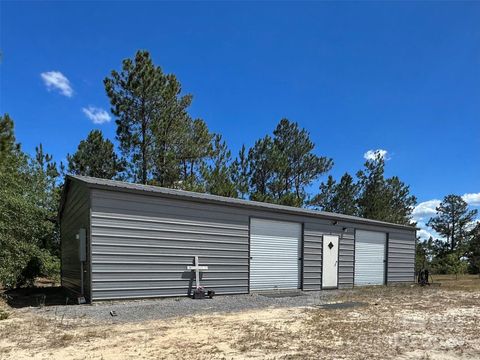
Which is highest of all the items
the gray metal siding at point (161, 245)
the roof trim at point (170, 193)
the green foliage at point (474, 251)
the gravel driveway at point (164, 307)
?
the roof trim at point (170, 193)

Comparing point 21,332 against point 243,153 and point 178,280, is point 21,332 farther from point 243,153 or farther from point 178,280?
point 243,153

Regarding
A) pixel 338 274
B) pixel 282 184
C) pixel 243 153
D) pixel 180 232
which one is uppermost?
pixel 243 153

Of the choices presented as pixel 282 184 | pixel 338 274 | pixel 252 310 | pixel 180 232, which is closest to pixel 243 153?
pixel 282 184

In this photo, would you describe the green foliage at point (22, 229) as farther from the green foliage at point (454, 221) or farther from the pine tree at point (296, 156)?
the green foliage at point (454, 221)

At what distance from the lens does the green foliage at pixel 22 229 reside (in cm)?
1113

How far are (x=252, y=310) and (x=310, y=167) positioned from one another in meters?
19.1

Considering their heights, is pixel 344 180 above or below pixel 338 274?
above

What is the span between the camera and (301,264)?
42.9ft

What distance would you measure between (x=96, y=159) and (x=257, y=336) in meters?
15.9

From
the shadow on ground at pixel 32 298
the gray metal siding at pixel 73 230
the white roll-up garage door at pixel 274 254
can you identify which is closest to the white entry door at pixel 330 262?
the white roll-up garage door at pixel 274 254

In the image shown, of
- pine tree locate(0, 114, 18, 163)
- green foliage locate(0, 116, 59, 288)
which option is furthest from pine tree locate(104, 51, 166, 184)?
pine tree locate(0, 114, 18, 163)

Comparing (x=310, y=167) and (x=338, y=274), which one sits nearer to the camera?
(x=338, y=274)

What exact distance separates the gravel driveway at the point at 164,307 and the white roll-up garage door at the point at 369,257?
4602 millimetres

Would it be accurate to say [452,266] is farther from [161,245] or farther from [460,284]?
[161,245]
